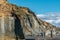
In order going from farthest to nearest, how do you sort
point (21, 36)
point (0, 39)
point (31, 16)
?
point (31, 16) → point (21, 36) → point (0, 39)

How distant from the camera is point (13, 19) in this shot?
4538cm

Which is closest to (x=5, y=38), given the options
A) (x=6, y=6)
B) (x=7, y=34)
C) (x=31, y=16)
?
(x=7, y=34)

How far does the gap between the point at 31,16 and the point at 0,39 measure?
138736 millimetres

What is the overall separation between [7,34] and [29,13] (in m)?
139

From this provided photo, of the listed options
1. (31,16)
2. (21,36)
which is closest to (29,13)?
(31,16)

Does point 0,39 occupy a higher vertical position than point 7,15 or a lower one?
lower

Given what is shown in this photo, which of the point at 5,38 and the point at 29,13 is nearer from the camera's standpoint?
the point at 5,38

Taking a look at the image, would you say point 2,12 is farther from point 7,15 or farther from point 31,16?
point 31,16

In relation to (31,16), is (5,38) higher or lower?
lower

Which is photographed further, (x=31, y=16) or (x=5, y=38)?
(x=31, y=16)

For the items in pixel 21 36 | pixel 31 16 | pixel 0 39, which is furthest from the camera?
pixel 31 16

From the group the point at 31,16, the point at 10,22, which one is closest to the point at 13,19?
the point at 10,22

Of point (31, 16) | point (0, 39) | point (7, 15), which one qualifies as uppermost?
point (31, 16)

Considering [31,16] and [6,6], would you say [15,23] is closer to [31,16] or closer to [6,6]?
[6,6]
